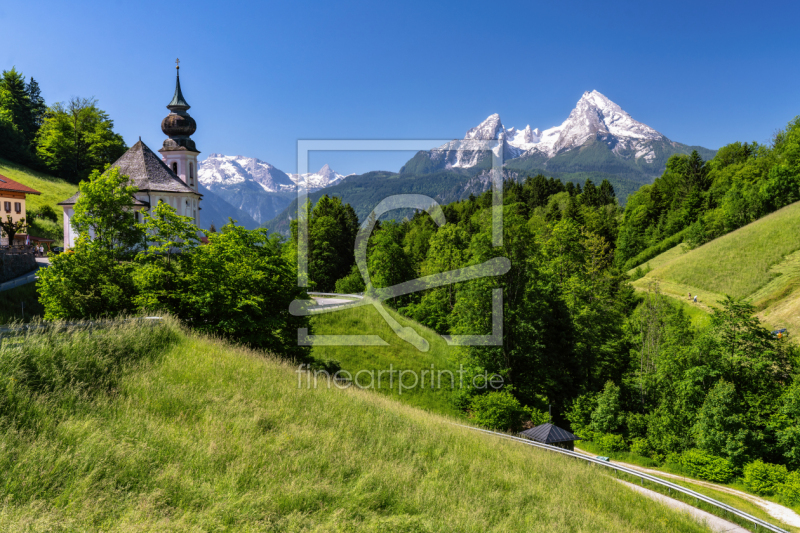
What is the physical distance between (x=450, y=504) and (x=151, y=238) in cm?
1955

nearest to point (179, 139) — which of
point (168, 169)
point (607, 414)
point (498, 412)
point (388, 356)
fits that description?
point (168, 169)

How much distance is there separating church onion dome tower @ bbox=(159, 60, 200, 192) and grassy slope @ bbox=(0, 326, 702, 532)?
6209 cm

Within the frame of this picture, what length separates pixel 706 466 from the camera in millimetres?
25469

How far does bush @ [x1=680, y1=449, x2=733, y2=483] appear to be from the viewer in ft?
81.1

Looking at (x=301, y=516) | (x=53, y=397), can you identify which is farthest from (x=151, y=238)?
(x=301, y=516)

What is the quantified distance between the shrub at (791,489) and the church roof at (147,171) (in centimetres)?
5850

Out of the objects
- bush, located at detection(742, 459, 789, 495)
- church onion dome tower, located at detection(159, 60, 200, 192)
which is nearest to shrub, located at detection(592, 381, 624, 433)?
bush, located at detection(742, 459, 789, 495)

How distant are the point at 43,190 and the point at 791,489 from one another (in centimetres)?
8297

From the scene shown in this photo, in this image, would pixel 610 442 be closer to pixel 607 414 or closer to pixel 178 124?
pixel 607 414

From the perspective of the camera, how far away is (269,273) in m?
24.2

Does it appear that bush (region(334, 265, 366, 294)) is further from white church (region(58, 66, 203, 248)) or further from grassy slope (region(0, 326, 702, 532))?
grassy slope (region(0, 326, 702, 532))

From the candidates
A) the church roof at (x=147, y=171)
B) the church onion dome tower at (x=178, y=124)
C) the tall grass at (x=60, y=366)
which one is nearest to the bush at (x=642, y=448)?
the tall grass at (x=60, y=366)

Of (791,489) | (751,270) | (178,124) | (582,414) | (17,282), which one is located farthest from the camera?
(178,124)

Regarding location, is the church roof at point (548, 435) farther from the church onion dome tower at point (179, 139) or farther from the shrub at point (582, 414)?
the church onion dome tower at point (179, 139)
